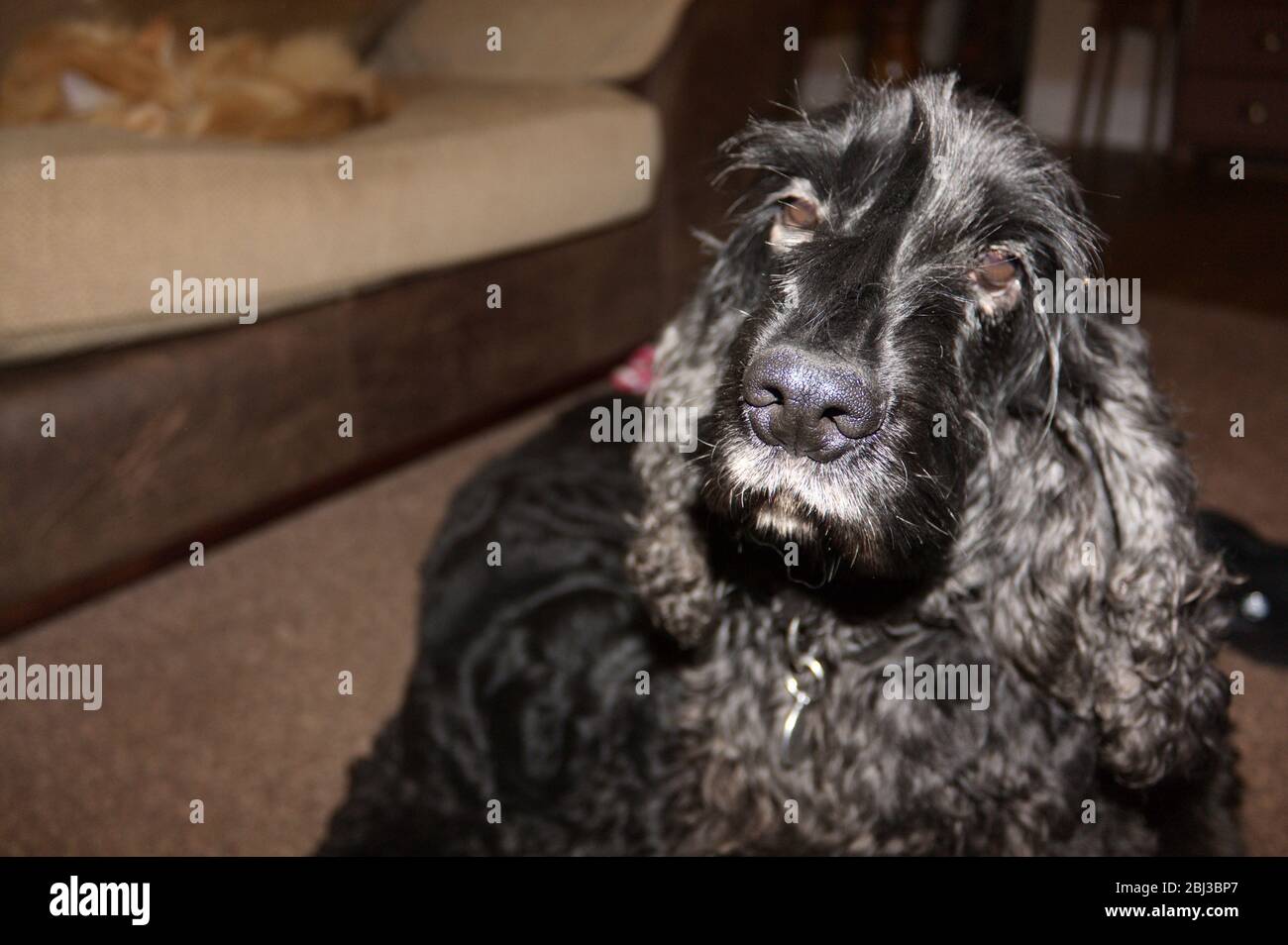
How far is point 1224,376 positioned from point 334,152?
387 cm

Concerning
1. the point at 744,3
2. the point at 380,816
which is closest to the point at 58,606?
the point at 380,816

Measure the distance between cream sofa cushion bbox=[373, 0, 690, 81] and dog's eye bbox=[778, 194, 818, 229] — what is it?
7.79 feet

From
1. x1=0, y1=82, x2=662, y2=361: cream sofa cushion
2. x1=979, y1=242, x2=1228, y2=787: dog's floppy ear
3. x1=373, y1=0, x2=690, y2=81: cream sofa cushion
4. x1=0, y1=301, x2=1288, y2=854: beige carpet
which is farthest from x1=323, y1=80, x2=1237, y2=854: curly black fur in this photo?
x1=373, y1=0, x2=690, y2=81: cream sofa cushion

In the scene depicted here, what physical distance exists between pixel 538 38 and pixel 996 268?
2937 millimetres

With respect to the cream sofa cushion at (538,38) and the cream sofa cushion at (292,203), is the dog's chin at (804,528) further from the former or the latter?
the cream sofa cushion at (538,38)

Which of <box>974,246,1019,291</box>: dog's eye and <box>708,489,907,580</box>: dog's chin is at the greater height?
<box>974,246,1019,291</box>: dog's eye

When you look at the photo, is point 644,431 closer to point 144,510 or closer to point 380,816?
point 380,816

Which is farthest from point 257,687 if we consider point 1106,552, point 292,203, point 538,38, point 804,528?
point 538,38

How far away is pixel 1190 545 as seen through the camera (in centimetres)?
160

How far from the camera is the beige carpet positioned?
2244 mm

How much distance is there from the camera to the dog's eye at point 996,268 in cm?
158

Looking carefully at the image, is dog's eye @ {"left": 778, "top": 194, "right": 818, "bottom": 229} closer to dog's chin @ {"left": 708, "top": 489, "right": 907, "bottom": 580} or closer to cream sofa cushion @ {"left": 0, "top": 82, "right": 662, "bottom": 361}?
dog's chin @ {"left": 708, "top": 489, "right": 907, "bottom": 580}

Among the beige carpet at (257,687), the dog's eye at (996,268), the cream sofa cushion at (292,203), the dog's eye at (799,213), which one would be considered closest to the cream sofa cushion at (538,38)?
the cream sofa cushion at (292,203)

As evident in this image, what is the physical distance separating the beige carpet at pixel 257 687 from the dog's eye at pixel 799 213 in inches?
33.7
